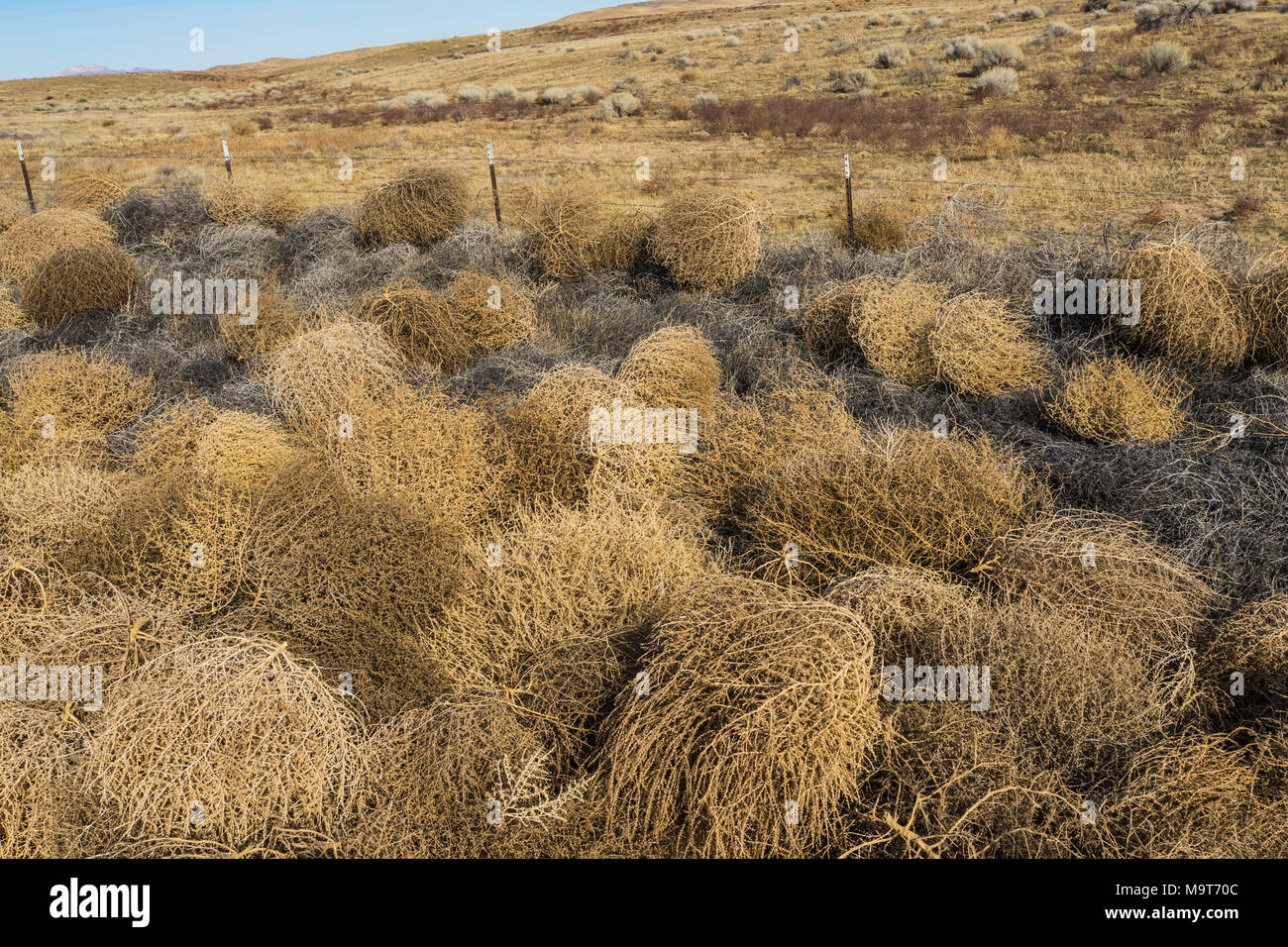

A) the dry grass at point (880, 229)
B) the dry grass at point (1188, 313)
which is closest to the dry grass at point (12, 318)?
the dry grass at point (880, 229)

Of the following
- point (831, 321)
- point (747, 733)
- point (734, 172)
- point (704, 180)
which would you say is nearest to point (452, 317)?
point (831, 321)

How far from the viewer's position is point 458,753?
354cm

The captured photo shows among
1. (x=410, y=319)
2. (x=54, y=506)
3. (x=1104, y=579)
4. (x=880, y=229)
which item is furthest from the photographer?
(x=880, y=229)

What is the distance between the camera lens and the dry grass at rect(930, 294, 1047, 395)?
695cm

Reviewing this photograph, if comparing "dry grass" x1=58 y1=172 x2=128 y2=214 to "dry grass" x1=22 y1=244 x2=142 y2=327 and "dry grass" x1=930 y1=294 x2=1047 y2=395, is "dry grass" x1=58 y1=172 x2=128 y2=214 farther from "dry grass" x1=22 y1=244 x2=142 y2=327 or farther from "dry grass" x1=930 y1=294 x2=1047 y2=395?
"dry grass" x1=930 y1=294 x2=1047 y2=395

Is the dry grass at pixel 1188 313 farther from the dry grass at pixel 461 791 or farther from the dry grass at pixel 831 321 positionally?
the dry grass at pixel 461 791

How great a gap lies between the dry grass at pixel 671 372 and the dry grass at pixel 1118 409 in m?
2.56

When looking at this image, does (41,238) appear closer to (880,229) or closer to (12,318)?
(12,318)

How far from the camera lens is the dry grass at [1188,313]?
6996 millimetres

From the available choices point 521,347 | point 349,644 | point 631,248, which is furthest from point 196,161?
point 349,644

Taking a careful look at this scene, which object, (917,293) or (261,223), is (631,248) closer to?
(917,293)

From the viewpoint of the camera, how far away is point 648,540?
15.1 feet

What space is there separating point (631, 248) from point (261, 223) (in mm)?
6363

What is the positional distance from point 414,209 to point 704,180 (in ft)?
24.5
